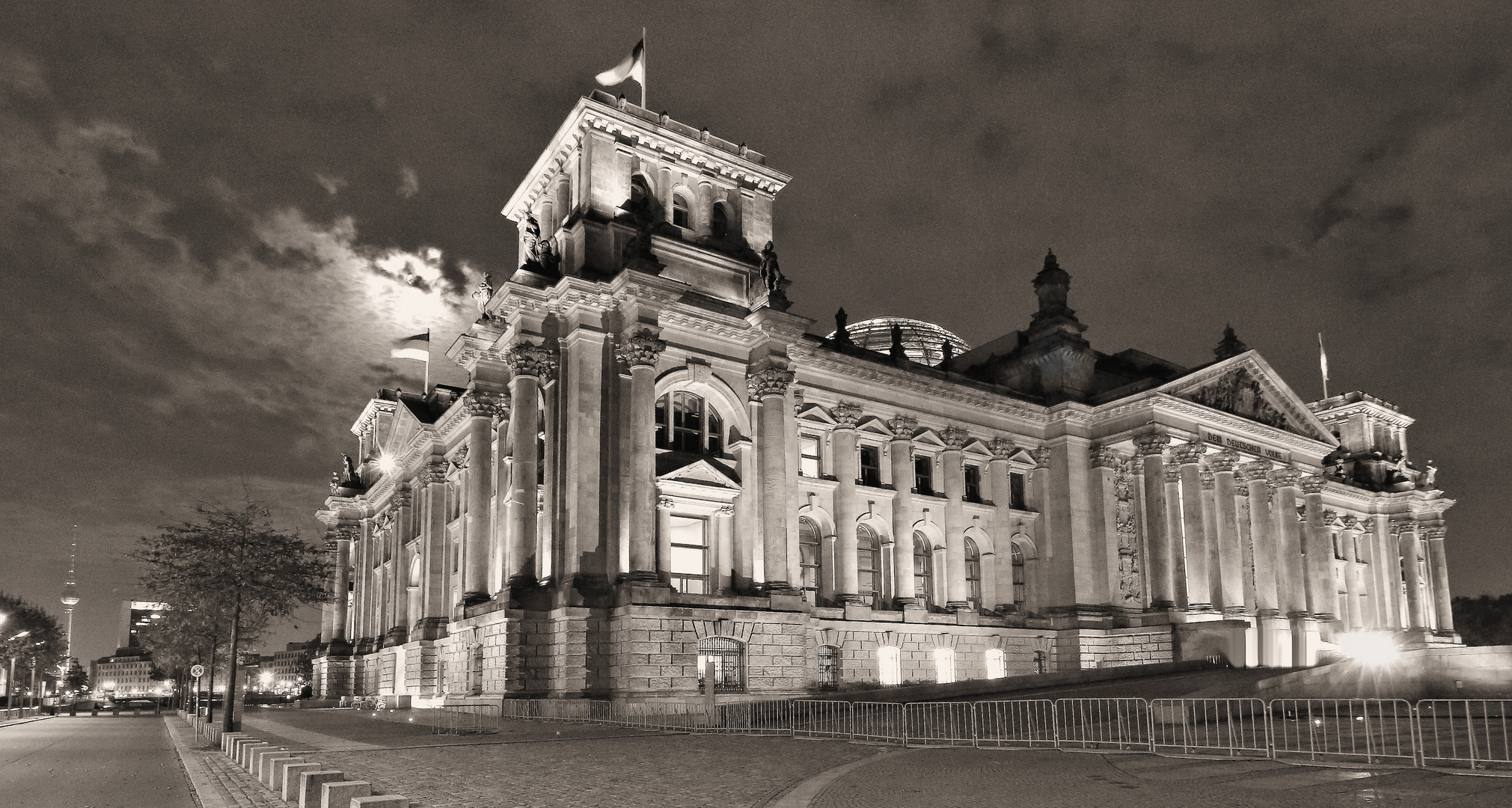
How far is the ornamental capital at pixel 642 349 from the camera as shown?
124ft

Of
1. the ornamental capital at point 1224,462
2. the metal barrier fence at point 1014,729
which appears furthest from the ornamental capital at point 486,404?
the ornamental capital at point 1224,462

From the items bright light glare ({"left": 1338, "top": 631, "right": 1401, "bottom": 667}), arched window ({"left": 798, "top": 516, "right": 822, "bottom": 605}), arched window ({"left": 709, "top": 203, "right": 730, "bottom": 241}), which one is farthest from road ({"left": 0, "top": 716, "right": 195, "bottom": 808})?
bright light glare ({"left": 1338, "top": 631, "right": 1401, "bottom": 667})

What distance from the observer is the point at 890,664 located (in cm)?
4531

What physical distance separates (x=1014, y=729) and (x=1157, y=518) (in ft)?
92.9

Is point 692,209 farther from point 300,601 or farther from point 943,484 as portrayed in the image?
point 300,601

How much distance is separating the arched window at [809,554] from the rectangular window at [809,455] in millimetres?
1956

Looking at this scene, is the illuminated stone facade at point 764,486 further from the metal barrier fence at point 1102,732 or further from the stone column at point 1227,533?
the metal barrier fence at point 1102,732

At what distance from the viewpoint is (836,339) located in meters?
48.8

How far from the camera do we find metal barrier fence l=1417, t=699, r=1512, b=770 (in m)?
15.8

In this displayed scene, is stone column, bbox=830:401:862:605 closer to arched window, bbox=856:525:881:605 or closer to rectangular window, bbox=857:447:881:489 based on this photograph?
arched window, bbox=856:525:881:605

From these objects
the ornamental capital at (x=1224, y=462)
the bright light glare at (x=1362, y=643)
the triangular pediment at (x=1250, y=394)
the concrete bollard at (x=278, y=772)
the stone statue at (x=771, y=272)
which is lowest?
the bright light glare at (x=1362, y=643)

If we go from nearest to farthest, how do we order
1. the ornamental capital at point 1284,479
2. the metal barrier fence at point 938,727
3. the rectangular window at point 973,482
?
the metal barrier fence at point 938,727 → the rectangular window at point 973,482 → the ornamental capital at point 1284,479

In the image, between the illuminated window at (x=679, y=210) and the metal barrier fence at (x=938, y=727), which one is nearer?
the metal barrier fence at (x=938, y=727)

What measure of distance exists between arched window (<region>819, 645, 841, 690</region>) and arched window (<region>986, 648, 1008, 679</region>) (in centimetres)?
890
